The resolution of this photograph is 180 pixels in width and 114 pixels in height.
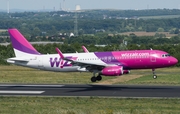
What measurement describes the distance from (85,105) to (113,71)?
11.9 m

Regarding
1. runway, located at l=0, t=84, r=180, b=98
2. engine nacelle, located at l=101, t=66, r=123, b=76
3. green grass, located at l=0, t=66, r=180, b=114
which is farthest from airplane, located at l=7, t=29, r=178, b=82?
green grass, located at l=0, t=66, r=180, b=114

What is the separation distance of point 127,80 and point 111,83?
3707 millimetres

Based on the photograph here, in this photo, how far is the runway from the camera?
54188mm

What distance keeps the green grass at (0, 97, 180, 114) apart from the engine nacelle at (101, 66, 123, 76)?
7668 mm

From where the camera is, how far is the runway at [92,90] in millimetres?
54188

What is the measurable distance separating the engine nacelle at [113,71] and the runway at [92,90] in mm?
1693

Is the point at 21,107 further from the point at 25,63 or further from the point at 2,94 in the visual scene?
the point at 25,63

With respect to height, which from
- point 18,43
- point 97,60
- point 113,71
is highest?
point 18,43

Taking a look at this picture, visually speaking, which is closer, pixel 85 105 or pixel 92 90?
pixel 85 105

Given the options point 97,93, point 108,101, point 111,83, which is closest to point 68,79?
point 111,83

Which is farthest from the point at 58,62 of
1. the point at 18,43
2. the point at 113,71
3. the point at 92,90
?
the point at 113,71

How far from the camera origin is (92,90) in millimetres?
57938

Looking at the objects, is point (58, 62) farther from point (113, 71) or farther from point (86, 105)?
point (86, 105)

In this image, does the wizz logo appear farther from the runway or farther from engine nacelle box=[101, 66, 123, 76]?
engine nacelle box=[101, 66, 123, 76]
